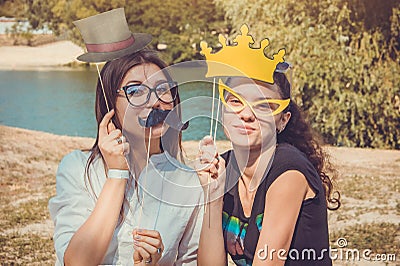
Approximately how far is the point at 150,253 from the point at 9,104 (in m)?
4.94

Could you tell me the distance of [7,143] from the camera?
5320 millimetres

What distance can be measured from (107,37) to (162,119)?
271 mm

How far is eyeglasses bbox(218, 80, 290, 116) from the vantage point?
1544 mm

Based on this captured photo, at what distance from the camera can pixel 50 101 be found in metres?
6.17

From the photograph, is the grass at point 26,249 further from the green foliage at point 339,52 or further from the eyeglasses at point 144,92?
the green foliage at point 339,52

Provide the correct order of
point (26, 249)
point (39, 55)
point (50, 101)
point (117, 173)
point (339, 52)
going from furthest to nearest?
point (50, 101)
point (39, 55)
point (339, 52)
point (26, 249)
point (117, 173)

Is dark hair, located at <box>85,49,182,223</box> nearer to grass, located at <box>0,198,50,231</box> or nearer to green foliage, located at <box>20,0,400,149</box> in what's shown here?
grass, located at <box>0,198,50,231</box>

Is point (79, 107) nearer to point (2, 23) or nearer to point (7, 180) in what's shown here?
point (2, 23)

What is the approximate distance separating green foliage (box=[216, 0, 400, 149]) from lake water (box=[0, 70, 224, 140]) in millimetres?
922

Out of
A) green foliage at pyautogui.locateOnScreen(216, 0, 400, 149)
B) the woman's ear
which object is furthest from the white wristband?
green foliage at pyautogui.locateOnScreen(216, 0, 400, 149)

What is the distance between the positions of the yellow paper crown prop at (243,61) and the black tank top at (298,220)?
177 mm

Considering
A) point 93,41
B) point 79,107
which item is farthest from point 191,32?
point 93,41

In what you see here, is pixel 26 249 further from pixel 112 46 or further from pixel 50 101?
pixel 50 101

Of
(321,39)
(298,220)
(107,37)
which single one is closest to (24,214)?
(107,37)
